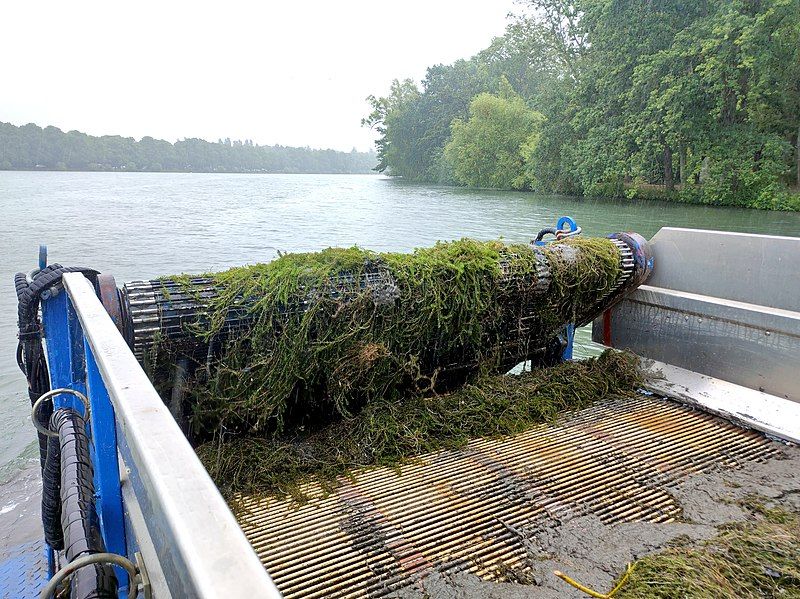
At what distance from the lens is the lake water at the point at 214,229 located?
6059mm

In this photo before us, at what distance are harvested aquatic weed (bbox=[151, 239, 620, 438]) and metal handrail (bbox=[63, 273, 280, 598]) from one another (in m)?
1.73

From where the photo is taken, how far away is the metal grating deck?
6.30 feet

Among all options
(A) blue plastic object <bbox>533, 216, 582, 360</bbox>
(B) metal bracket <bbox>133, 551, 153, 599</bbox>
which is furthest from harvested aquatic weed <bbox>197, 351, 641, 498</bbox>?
(B) metal bracket <bbox>133, 551, 153, 599</bbox>

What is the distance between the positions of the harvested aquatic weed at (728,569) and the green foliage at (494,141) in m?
34.7

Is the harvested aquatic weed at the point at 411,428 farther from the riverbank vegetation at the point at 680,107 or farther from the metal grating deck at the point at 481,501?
the riverbank vegetation at the point at 680,107

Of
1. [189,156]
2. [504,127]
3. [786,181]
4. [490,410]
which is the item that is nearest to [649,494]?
[490,410]

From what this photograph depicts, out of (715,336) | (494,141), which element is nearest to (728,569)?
(715,336)

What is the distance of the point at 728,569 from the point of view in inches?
73.2

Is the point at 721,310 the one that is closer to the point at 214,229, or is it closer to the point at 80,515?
the point at 80,515

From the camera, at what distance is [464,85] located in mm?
51062

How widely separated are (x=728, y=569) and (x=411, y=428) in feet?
4.52

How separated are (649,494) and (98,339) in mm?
2136

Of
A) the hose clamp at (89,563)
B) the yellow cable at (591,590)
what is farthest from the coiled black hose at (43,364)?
the yellow cable at (591,590)

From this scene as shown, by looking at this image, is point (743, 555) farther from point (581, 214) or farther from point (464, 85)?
point (464, 85)
